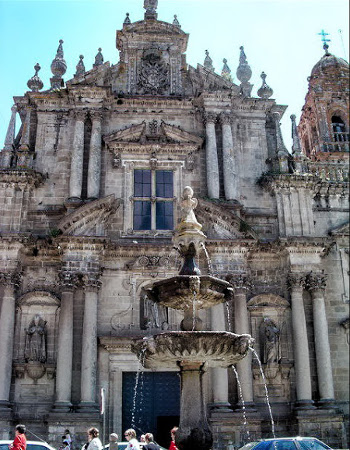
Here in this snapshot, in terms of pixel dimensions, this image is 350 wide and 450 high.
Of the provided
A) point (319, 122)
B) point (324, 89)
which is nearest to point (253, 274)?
point (319, 122)

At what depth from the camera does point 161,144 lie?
20016mm

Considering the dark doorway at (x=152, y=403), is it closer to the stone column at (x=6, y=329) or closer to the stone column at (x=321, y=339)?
the stone column at (x=6, y=329)

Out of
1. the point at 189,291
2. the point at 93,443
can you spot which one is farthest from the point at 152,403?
the point at 189,291

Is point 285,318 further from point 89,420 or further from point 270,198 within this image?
point 89,420

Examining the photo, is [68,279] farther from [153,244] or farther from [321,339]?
[321,339]

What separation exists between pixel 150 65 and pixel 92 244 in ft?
27.1

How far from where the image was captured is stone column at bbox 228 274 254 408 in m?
16.6

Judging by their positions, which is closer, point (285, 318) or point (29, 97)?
point (285, 318)

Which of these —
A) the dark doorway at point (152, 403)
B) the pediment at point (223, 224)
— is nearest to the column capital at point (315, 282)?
the pediment at point (223, 224)

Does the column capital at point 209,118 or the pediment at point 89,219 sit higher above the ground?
the column capital at point 209,118

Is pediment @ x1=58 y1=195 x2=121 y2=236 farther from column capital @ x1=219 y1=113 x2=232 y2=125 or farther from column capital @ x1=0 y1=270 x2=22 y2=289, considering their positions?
column capital @ x1=219 y1=113 x2=232 y2=125

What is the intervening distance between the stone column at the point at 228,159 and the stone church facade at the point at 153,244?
0.19 feet

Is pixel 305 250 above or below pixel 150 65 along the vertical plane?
below

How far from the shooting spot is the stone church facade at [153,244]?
655 inches
